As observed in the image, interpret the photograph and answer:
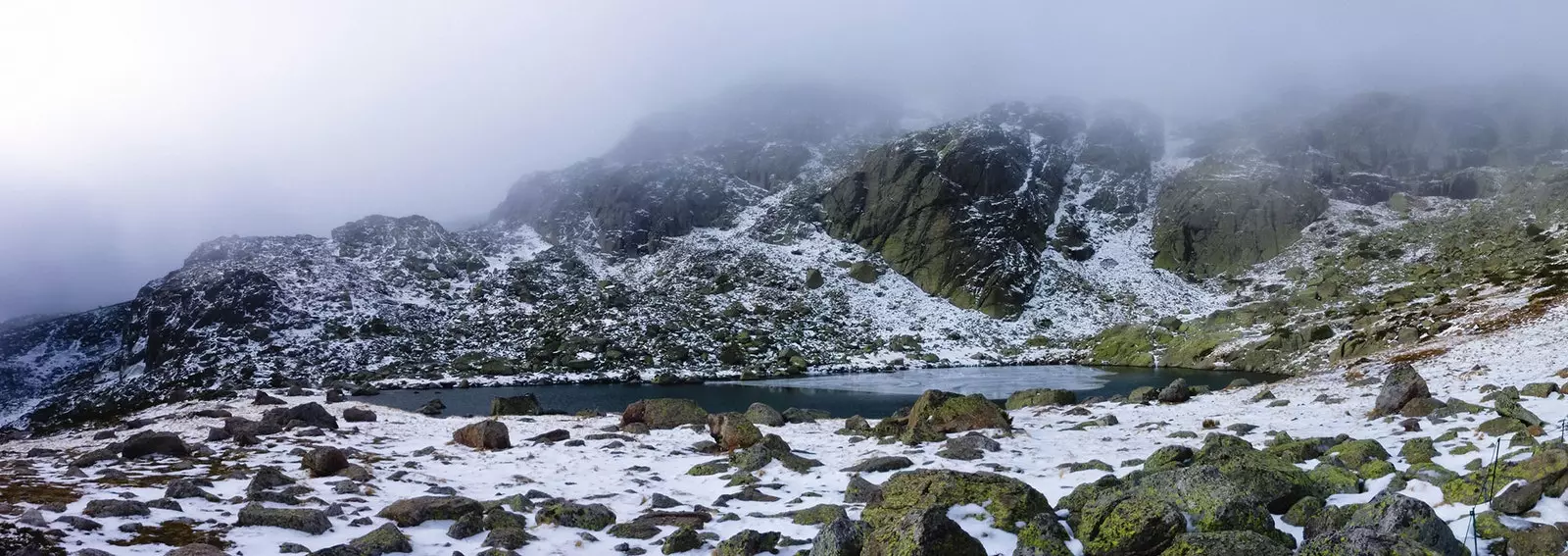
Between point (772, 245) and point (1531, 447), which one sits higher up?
point (1531, 447)

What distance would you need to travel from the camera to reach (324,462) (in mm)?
17234

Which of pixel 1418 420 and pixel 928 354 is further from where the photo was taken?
pixel 928 354

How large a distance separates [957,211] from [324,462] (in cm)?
11459

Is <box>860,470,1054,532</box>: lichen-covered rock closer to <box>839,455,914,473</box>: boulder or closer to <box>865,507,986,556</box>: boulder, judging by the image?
<box>865,507,986,556</box>: boulder

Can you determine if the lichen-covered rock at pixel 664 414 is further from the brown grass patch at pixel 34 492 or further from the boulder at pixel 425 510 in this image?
the brown grass patch at pixel 34 492

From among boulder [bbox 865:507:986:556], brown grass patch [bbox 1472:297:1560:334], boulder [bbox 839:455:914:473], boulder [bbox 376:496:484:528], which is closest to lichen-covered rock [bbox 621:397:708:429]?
boulder [bbox 839:455:914:473]

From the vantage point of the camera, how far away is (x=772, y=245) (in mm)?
118250

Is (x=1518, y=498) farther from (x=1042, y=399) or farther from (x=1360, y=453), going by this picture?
(x=1042, y=399)

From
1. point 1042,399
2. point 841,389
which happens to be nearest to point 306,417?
point 1042,399

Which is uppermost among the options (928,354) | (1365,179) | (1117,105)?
(1117,105)

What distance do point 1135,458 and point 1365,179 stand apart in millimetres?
135385

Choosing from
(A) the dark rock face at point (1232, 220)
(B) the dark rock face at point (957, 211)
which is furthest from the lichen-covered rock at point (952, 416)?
(A) the dark rock face at point (1232, 220)

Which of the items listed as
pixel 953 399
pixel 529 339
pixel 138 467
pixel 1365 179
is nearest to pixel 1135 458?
pixel 953 399

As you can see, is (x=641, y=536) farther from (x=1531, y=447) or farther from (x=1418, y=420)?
(x=1418, y=420)
